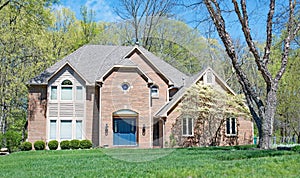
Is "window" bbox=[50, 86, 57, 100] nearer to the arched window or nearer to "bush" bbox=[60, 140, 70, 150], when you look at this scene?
the arched window

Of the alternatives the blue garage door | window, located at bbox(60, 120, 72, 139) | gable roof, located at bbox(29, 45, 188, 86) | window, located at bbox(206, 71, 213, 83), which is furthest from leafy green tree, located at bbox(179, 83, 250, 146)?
the blue garage door

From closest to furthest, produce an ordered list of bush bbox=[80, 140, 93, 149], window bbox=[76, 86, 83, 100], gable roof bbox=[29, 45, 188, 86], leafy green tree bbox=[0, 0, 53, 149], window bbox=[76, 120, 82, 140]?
1. gable roof bbox=[29, 45, 188, 86]
2. window bbox=[76, 86, 83, 100]
3. bush bbox=[80, 140, 93, 149]
4. window bbox=[76, 120, 82, 140]
5. leafy green tree bbox=[0, 0, 53, 149]

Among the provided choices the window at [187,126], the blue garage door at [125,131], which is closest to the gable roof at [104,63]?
the blue garage door at [125,131]

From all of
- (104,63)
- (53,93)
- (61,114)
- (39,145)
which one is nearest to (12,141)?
(39,145)

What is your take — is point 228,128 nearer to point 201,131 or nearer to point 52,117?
point 201,131

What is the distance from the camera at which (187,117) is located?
20391mm

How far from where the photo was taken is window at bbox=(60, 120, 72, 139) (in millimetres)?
20672

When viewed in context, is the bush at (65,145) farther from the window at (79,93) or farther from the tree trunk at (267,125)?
the tree trunk at (267,125)

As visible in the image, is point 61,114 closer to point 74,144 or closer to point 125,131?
point 74,144

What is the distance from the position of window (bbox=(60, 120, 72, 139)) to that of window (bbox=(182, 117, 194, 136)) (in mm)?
6156

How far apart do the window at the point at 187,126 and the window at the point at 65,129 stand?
616cm

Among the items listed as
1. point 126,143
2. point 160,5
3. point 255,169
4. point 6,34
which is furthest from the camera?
point 6,34

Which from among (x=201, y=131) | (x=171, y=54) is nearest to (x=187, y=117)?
(x=201, y=131)

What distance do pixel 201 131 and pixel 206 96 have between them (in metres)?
1.89
